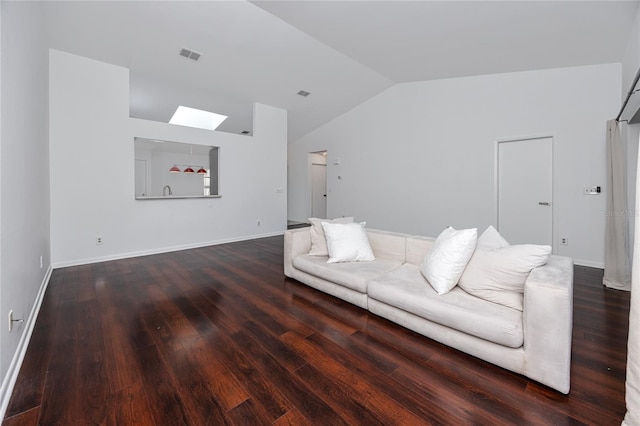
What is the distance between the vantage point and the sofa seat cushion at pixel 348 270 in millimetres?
2328

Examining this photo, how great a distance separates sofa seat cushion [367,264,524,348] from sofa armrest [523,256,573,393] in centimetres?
8

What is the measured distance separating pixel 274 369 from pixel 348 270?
1.11 metres

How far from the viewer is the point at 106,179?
13.0 ft

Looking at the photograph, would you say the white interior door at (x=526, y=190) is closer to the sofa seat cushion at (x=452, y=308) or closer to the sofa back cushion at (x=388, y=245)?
the sofa back cushion at (x=388, y=245)

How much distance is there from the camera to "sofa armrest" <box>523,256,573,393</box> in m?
1.36

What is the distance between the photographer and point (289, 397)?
4.49 feet

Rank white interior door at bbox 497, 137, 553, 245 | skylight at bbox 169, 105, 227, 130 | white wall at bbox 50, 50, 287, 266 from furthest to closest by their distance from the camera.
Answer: skylight at bbox 169, 105, 227, 130 < white interior door at bbox 497, 137, 553, 245 < white wall at bbox 50, 50, 287, 266

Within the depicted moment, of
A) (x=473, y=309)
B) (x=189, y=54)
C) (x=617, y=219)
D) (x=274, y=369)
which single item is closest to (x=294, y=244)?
(x=274, y=369)

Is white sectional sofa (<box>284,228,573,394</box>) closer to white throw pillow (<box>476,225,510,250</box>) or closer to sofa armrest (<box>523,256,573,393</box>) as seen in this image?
sofa armrest (<box>523,256,573,393</box>)

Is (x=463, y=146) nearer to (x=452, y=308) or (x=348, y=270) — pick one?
(x=348, y=270)

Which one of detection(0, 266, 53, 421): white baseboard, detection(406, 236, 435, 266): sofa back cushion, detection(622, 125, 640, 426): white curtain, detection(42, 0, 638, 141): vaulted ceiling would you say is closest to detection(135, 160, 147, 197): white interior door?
detection(42, 0, 638, 141): vaulted ceiling

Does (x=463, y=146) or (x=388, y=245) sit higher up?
(x=463, y=146)

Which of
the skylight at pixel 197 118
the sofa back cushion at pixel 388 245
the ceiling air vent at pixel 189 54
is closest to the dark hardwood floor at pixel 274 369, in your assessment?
the sofa back cushion at pixel 388 245

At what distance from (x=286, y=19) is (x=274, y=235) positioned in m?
4.07
